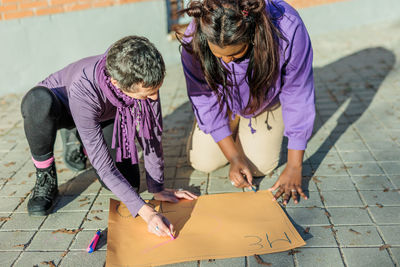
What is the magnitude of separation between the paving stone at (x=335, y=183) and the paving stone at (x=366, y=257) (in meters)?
0.62

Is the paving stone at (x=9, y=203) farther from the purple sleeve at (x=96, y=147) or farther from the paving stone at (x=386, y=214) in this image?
the paving stone at (x=386, y=214)

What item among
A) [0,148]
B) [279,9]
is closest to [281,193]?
[279,9]

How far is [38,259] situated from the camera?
2.10m

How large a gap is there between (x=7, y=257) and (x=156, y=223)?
828 millimetres

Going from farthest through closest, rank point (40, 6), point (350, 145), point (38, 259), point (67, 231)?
1. point (40, 6)
2. point (350, 145)
3. point (67, 231)
4. point (38, 259)

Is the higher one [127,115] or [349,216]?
[127,115]

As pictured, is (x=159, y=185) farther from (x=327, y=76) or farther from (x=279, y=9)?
(x=327, y=76)

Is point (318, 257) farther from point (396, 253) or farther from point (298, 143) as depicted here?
point (298, 143)

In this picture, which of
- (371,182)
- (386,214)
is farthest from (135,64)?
(371,182)

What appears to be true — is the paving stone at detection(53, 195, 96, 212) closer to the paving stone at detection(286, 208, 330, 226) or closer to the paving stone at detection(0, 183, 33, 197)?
the paving stone at detection(0, 183, 33, 197)

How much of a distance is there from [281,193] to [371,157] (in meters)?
0.93

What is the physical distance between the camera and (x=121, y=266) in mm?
1972

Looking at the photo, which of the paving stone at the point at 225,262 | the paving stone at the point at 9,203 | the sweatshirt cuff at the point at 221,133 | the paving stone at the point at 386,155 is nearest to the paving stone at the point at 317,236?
the paving stone at the point at 225,262

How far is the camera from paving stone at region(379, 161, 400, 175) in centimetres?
275
